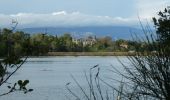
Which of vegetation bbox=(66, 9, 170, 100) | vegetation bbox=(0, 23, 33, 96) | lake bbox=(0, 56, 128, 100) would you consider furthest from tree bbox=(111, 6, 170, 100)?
vegetation bbox=(0, 23, 33, 96)

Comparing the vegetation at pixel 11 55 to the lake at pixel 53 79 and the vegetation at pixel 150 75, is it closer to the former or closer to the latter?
the vegetation at pixel 150 75

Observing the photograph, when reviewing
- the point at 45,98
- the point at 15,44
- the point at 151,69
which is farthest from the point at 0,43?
the point at 45,98

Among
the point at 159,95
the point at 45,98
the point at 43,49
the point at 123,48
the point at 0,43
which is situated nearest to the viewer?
the point at 0,43

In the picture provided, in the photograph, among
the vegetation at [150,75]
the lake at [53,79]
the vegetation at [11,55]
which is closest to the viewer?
the vegetation at [11,55]

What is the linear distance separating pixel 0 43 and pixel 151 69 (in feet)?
6.16

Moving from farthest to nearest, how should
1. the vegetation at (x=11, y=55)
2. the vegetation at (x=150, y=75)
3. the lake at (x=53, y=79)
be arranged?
the lake at (x=53, y=79)
the vegetation at (x=150, y=75)
the vegetation at (x=11, y=55)

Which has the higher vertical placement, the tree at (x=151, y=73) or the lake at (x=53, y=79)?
the tree at (x=151, y=73)

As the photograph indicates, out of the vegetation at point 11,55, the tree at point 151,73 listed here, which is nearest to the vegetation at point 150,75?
the tree at point 151,73

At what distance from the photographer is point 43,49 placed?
3.68 metres

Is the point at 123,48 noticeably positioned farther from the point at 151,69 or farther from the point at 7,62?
the point at 7,62

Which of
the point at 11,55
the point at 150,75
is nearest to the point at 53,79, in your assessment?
the point at 150,75

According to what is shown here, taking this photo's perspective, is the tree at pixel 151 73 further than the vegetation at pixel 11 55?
Yes

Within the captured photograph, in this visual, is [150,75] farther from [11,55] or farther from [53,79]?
[53,79]

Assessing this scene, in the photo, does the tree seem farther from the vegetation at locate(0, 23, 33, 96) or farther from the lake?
the vegetation at locate(0, 23, 33, 96)
